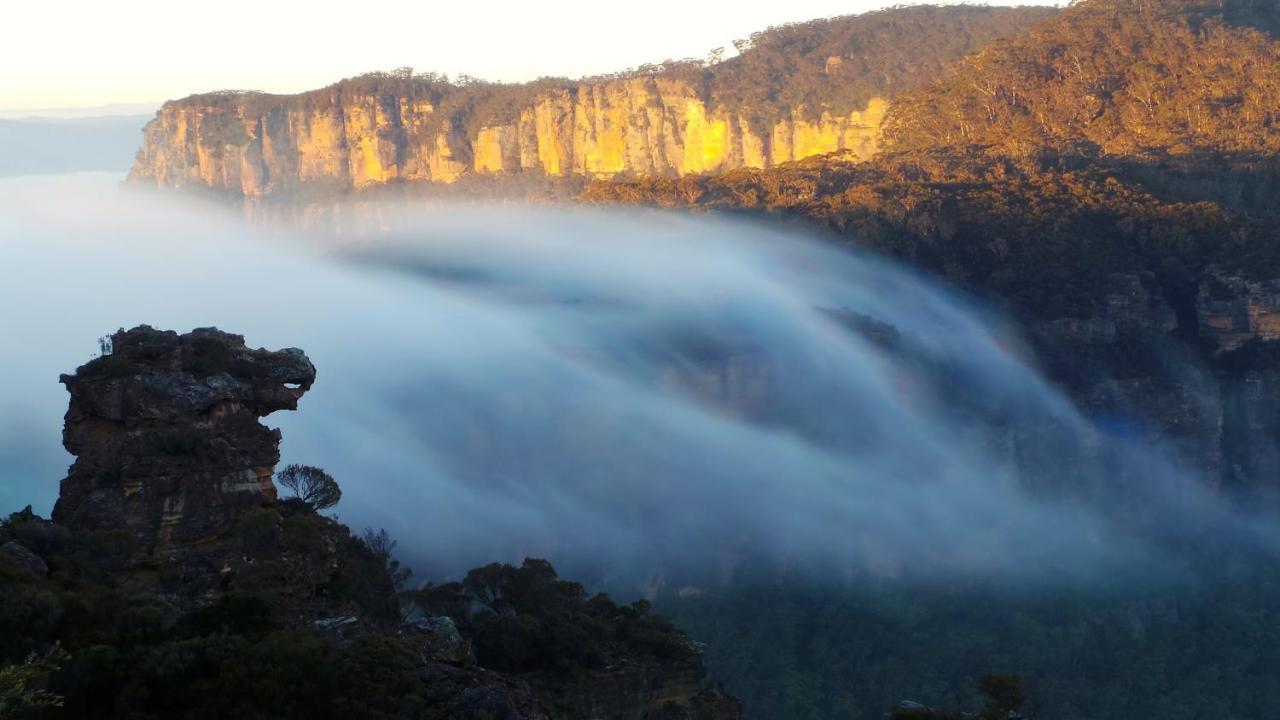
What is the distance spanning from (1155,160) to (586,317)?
115 ft

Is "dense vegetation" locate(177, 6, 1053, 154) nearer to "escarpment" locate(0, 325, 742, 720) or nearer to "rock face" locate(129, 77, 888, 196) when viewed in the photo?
"rock face" locate(129, 77, 888, 196)

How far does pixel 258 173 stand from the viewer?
176 m

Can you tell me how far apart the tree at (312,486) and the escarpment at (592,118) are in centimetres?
9012

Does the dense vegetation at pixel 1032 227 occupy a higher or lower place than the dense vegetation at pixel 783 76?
lower

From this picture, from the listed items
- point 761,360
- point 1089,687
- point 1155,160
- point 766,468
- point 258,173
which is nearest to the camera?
point 1089,687

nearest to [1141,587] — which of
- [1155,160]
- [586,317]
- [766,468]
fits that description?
[766,468]

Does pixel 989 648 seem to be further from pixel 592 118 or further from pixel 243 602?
pixel 592 118

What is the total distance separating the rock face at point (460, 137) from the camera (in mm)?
134750

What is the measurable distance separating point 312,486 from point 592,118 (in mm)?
119441

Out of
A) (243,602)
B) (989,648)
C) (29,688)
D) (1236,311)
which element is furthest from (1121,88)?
(29,688)

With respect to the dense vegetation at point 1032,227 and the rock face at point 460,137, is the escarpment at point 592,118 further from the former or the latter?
the dense vegetation at point 1032,227

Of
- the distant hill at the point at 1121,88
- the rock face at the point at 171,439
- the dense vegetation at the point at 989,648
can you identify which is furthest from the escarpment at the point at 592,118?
the rock face at the point at 171,439

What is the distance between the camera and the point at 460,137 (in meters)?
163

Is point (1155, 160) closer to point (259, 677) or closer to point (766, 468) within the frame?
point (766, 468)
